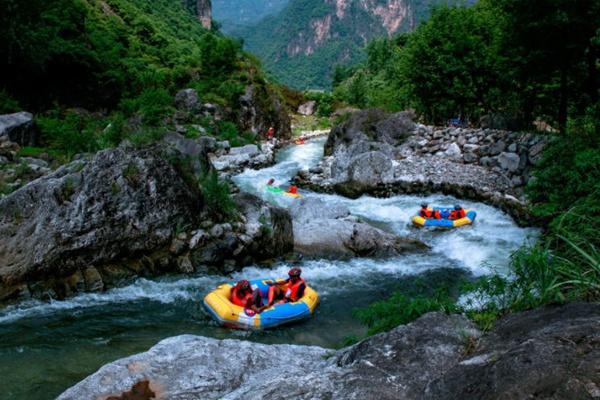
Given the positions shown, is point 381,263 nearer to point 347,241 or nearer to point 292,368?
point 347,241

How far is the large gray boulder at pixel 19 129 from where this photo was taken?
1354 centimetres

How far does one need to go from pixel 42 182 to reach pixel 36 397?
531 cm

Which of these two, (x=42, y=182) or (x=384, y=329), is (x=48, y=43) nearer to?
(x=42, y=182)

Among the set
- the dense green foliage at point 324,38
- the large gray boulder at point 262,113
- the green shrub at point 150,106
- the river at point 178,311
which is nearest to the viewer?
the river at point 178,311

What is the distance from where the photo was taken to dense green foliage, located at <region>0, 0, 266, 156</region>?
47.7 feet

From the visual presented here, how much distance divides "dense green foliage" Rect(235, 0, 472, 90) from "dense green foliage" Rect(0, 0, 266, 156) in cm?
11245

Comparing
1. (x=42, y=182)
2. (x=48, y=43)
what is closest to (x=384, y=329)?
(x=42, y=182)

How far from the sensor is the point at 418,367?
9.61 ft

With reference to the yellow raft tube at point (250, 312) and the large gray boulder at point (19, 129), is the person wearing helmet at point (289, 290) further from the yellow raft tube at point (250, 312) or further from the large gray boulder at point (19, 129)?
the large gray boulder at point (19, 129)

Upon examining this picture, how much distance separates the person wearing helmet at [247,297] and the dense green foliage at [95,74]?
4540mm

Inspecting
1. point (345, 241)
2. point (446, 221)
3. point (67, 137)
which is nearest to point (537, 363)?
point (345, 241)

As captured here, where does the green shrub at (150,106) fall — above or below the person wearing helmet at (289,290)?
above

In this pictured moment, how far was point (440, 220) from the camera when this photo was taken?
12969 millimetres

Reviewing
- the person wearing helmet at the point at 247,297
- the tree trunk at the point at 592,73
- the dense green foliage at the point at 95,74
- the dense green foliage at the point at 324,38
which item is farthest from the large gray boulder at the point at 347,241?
the dense green foliage at the point at 324,38
